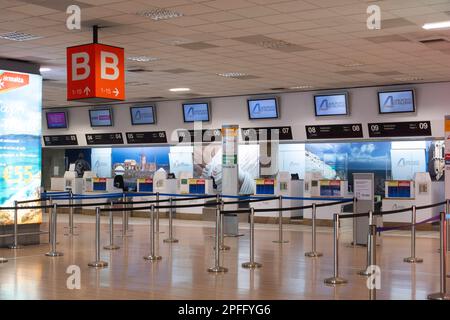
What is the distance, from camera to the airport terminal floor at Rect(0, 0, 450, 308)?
29.3 ft

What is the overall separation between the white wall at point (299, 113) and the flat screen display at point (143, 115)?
183 millimetres

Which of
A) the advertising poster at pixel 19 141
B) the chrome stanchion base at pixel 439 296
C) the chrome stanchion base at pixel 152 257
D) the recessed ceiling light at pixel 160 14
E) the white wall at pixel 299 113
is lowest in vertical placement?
the chrome stanchion base at pixel 439 296

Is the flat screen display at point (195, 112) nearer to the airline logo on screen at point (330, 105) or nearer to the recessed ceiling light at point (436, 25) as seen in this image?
the airline logo on screen at point (330, 105)

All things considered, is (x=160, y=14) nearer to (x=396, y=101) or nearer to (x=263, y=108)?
(x=396, y=101)

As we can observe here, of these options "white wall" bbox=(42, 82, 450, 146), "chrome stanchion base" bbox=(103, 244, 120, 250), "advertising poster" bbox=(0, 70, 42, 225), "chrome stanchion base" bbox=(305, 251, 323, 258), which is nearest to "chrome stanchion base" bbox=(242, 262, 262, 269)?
"chrome stanchion base" bbox=(305, 251, 323, 258)

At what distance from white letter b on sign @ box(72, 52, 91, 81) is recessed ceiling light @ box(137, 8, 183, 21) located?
4.93 ft

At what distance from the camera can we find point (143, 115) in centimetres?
2141

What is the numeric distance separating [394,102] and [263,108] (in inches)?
151

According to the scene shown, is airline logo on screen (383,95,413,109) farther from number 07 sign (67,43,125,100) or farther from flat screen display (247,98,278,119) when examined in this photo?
number 07 sign (67,43,125,100)

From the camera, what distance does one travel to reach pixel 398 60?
1326cm

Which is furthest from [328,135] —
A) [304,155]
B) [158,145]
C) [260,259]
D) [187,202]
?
[260,259]

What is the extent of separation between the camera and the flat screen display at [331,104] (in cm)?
1777

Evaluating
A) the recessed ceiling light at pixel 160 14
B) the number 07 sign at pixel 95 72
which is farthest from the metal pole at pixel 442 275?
the number 07 sign at pixel 95 72

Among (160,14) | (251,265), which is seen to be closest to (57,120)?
(160,14)
